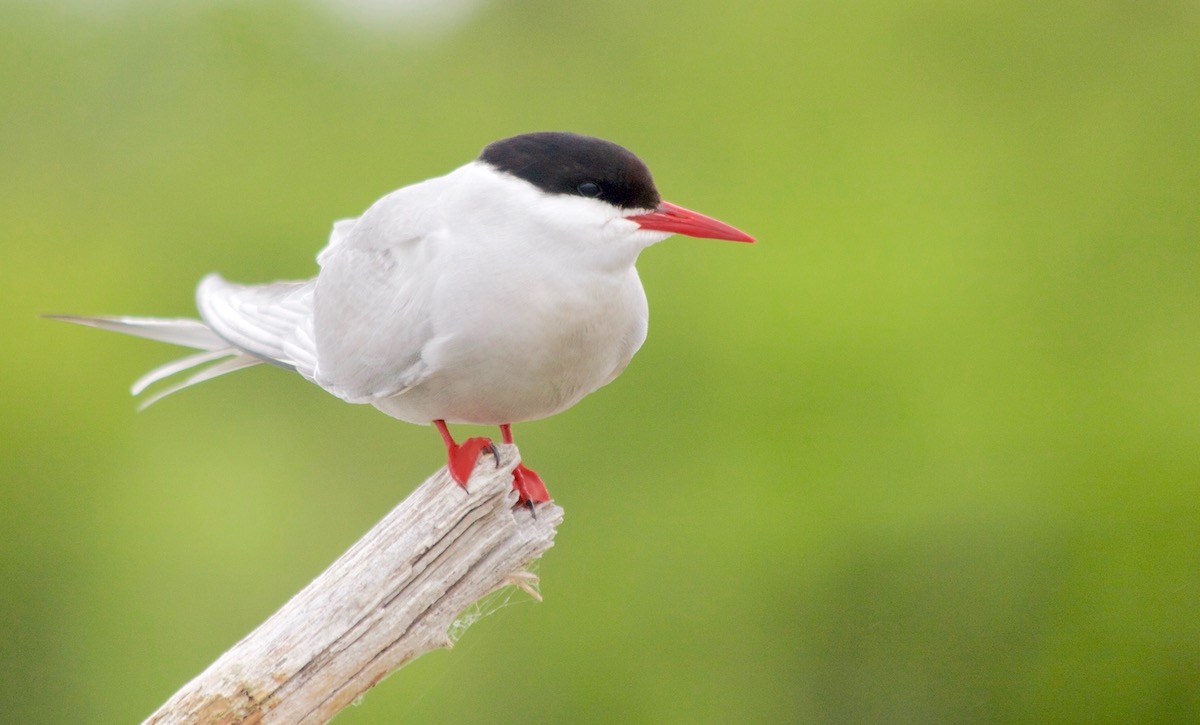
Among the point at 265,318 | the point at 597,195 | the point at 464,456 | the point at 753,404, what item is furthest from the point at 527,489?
the point at 753,404

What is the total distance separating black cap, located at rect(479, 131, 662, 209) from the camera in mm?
2336

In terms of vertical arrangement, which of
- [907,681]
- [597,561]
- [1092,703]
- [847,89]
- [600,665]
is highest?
[847,89]

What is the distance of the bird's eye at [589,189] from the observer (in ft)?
7.73

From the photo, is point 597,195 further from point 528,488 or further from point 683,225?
point 528,488

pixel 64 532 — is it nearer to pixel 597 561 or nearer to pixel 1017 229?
pixel 597 561

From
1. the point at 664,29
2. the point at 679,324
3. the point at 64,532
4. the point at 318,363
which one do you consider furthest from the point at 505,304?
the point at 664,29

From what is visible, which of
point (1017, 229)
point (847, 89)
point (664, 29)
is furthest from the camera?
point (664, 29)

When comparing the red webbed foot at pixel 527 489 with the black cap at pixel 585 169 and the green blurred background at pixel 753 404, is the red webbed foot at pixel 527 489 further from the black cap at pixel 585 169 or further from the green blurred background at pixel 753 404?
the green blurred background at pixel 753 404

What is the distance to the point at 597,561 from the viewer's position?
259 inches

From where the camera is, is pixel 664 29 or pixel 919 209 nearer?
pixel 919 209

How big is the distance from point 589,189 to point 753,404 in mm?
4757

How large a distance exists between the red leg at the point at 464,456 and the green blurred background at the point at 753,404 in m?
3.77

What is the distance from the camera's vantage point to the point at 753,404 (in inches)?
276

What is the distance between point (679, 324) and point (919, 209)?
146cm
